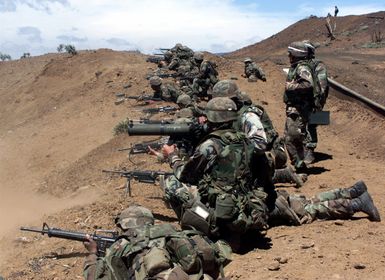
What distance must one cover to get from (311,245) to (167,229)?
1.69m

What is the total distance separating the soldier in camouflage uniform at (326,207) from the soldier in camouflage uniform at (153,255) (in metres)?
1.58

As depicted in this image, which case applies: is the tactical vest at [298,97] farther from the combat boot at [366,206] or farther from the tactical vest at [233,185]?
the tactical vest at [233,185]

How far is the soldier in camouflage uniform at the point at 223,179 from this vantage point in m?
5.05

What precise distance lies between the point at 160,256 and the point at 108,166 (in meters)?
7.34

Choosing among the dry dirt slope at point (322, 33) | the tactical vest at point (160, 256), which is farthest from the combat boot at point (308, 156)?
the dry dirt slope at point (322, 33)

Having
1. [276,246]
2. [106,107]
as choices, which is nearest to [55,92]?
[106,107]

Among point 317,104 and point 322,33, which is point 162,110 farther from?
point 322,33

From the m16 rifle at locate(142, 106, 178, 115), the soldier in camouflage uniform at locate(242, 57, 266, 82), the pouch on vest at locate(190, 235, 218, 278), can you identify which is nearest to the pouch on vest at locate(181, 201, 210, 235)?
the pouch on vest at locate(190, 235, 218, 278)

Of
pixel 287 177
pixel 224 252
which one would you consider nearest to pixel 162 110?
pixel 287 177

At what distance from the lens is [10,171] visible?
1441 centimetres

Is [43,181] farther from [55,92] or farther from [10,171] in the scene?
[55,92]

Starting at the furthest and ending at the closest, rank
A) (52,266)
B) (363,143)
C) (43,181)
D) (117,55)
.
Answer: (117,55) → (43,181) → (363,143) → (52,266)

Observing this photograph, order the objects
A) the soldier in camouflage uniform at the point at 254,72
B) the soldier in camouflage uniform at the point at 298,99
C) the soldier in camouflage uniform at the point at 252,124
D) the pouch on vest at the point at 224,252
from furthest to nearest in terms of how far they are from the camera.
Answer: the soldier in camouflage uniform at the point at 254,72, the soldier in camouflage uniform at the point at 298,99, the soldier in camouflage uniform at the point at 252,124, the pouch on vest at the point at 224,252

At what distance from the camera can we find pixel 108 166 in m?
11.1
